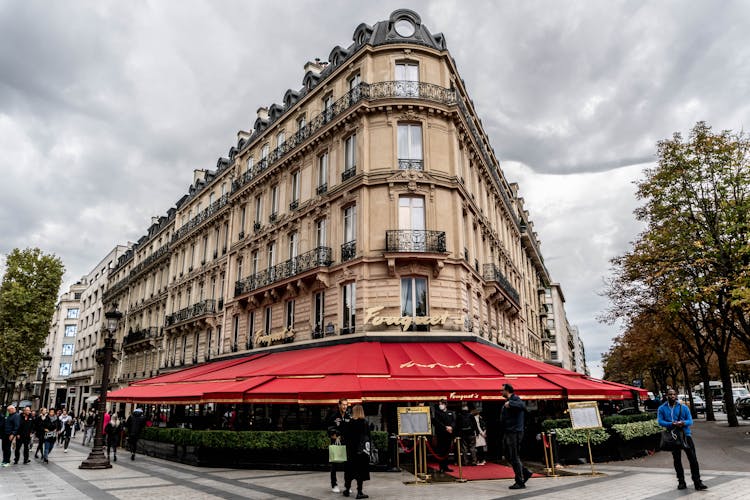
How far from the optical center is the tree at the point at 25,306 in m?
35.6

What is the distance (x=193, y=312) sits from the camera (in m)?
29.0

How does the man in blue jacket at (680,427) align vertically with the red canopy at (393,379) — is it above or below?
below

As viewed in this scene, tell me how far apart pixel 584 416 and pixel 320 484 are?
596cm

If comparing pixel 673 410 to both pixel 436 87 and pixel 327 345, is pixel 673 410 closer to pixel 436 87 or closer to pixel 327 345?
pixel 327 345

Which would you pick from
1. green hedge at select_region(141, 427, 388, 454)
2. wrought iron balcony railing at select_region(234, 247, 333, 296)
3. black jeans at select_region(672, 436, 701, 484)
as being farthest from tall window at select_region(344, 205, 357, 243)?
black jeans at select_region(672, 436, 701, 484)

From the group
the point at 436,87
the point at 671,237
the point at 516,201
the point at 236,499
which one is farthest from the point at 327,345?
the point at 516,201

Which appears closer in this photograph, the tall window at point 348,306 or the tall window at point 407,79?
the tall window at point 348,306

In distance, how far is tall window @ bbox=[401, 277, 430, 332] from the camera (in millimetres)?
16547

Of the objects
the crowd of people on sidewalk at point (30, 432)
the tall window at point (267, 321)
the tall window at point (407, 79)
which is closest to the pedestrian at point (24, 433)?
the crowd of people on sidewalk at point (30, 432)

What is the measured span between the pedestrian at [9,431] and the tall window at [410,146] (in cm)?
1434

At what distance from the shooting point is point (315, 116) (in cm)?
2216

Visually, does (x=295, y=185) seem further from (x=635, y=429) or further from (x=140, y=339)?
(x=140, y=339)

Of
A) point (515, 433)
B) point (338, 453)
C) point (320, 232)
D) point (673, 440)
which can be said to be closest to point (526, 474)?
point (515, 433)

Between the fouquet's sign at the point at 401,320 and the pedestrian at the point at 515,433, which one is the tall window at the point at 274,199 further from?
the pedestrian at the point at 515,433
